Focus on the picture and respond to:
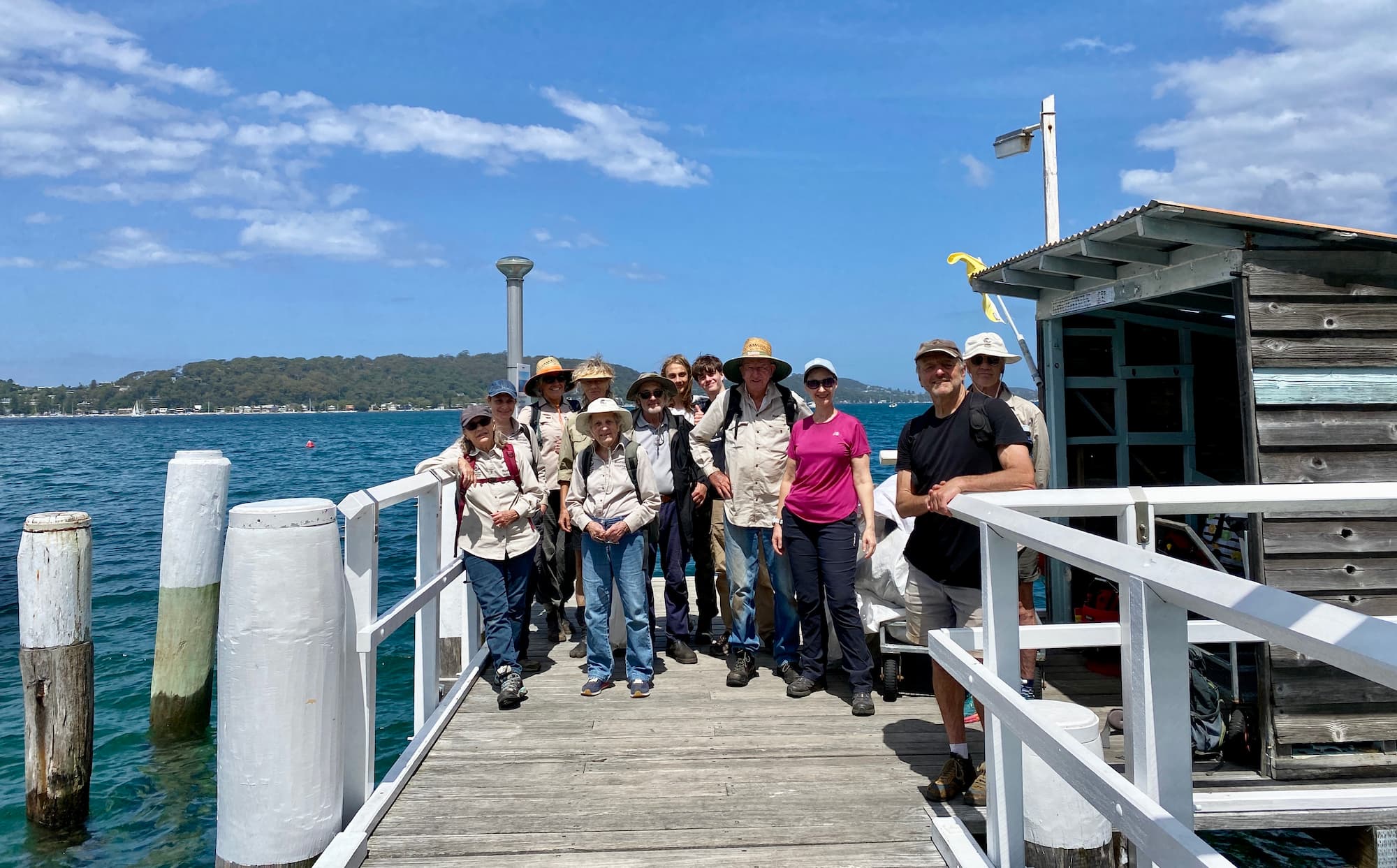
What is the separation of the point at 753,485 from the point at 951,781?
2047mm

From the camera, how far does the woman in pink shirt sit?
464cm

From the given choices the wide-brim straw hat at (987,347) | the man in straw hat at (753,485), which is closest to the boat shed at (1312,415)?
the wide-brim straw hat at (987,347)

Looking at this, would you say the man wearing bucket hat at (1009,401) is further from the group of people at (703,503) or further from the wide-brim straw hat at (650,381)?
the wide-brim straw hat at (650,381)

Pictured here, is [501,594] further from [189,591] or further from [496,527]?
[189,591]

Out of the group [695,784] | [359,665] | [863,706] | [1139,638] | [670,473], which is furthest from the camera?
[670,473]

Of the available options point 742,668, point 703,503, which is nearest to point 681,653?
point 742,668

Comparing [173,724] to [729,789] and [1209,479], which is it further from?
[1209,479]

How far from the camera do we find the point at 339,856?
2977 millimetres

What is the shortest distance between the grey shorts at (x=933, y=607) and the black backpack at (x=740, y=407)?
4.98 ft

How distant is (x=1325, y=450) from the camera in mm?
4309

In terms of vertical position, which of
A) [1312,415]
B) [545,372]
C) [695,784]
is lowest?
[695,784]

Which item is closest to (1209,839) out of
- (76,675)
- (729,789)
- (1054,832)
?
(1054,832)

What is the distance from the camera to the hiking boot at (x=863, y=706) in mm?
4562

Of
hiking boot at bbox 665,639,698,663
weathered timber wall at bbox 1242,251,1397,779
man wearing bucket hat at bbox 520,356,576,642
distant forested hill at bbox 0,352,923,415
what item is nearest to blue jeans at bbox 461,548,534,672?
man wearing bucket hat at bbox 520,356,576,642
